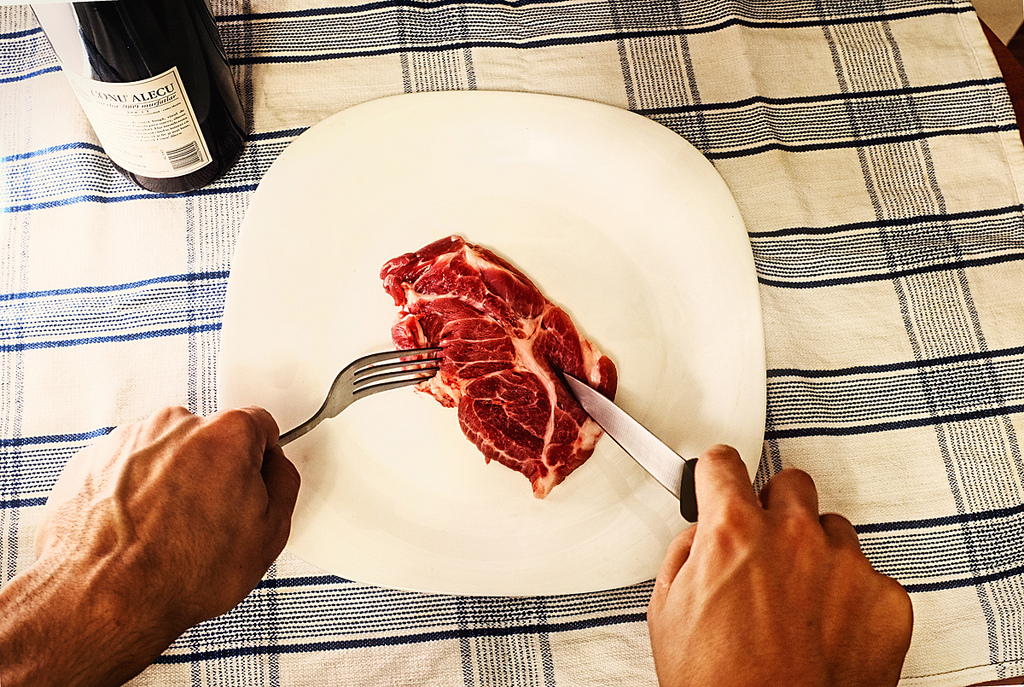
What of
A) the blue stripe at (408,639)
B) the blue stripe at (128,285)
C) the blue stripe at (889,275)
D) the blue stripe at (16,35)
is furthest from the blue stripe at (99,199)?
the blue stripe at (889,275)

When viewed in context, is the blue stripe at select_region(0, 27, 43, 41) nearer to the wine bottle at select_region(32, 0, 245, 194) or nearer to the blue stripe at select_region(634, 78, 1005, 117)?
the wine bottle at select_region(32, 0, 245, 194)

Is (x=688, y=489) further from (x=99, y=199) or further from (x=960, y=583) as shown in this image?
(x=99, y=199)

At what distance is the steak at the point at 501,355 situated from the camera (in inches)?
45.4

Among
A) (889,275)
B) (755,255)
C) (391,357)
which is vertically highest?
(889,275)

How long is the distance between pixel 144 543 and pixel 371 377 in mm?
403

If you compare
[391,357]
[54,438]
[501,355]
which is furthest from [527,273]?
[54,438]

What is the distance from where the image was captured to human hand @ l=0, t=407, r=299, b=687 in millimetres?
852

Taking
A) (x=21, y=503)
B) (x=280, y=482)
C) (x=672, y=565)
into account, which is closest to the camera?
(x=672, y=565)

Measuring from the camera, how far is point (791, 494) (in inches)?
39.2

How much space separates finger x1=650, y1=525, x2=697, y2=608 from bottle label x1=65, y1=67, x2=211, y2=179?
105 cm

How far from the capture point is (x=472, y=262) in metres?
1.21

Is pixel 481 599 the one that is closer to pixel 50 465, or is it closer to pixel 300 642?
pixel 300 642

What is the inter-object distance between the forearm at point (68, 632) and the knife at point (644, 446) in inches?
28.3

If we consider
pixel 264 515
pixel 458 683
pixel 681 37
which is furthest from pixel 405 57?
pixel 458 683
